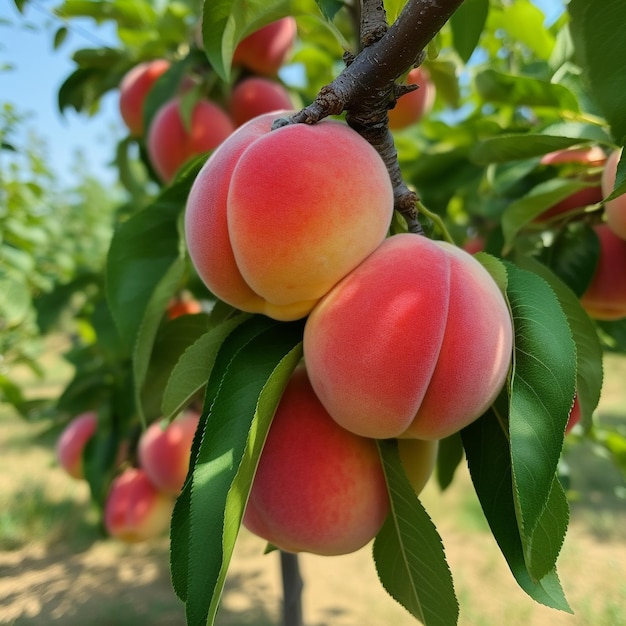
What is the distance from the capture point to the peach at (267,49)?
120 centimetres

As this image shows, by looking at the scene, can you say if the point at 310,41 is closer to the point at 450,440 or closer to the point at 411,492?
the point at 450,440

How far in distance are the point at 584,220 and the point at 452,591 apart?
0.56 metres

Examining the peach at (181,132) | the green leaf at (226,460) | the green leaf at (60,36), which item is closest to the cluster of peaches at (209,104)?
the peach at (181,132)

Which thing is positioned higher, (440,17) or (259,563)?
(440,17)

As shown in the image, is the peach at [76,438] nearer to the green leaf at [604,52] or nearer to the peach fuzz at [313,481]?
the peach fuzz at [313,481]

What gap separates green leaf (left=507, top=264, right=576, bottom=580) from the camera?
42 centimetres

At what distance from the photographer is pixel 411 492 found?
54 centimetres

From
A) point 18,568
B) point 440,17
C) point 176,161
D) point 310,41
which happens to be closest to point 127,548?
point 18,568

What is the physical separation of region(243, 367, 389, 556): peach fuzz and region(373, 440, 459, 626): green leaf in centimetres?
2

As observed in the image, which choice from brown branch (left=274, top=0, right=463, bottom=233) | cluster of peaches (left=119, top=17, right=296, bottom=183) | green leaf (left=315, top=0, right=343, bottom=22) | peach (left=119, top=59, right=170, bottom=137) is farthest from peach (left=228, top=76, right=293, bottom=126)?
brown branch (left=274, top=0, right=463, bottom=233)

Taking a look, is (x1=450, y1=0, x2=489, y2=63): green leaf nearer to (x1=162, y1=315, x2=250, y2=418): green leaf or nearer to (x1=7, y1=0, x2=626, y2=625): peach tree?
(x1=7, y1=0, x2=626, y2=625): peach tree

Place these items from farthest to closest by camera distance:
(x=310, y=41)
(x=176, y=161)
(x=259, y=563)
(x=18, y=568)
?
(x=259, y=563)
(x=18, y=568)
(x=310, y=41)
(x=176, y=161)

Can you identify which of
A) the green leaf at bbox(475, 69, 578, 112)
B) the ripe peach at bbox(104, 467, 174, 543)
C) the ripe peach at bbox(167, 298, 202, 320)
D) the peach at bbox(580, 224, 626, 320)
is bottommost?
Answer: the ripe peach at bbox(104, 467, 174, 543)

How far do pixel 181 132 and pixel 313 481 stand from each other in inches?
31.7
